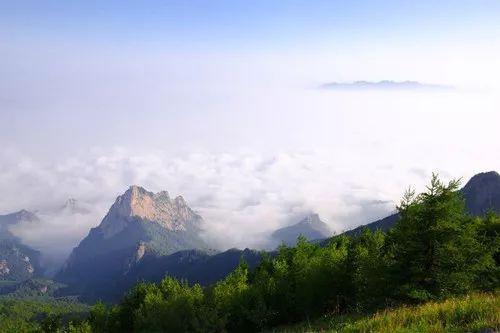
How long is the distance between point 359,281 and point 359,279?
7.85ft

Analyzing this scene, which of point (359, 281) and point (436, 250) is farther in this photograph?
point (359, 281)

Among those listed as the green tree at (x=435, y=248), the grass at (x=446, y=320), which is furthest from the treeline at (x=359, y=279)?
the grass at (x=446, y=320)

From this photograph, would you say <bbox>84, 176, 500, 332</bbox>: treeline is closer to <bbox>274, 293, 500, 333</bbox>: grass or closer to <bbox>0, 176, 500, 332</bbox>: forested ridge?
<bbox>0, 176, 500, 332</bbox>: forested ridge

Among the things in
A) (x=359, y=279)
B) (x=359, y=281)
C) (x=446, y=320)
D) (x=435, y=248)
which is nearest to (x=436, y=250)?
(x=435, y=248)

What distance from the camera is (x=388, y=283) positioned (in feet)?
139

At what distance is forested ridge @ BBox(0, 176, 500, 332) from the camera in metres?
40.7

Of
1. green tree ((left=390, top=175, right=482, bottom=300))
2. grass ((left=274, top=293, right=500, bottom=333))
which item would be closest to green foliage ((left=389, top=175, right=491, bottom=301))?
green tree ((left=390, top=175, right=482, bottom=300))

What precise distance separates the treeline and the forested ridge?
92 mm

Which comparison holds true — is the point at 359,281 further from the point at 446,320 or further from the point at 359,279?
the point at 446,320

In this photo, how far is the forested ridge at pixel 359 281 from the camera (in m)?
40.7

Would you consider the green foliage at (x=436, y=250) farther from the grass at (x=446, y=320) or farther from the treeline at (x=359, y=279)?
the grass at (x=446, y=320)

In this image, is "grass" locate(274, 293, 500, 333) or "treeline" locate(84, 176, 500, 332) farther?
"treeline" locate(84, 176, 500, 332)

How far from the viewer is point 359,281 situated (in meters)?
56.3

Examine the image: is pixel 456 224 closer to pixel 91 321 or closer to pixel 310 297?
pixel 310 297
